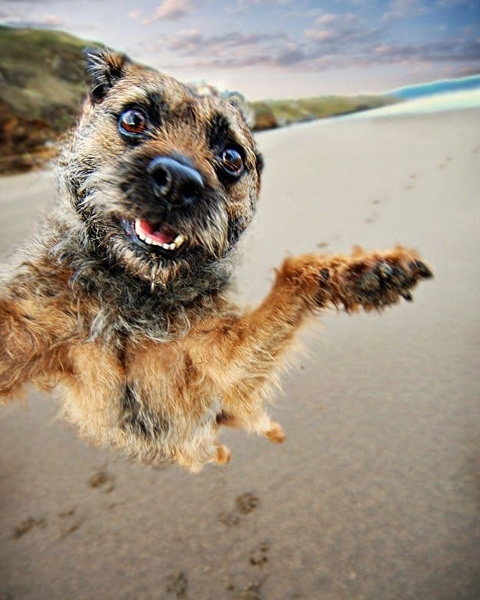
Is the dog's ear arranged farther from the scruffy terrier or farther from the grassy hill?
the grassy hill

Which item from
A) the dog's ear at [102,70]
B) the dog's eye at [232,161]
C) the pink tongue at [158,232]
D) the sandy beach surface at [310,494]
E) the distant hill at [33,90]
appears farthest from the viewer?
the distant hill at [33,90]

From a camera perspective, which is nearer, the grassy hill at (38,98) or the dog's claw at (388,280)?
the dog's claw at (388,280)

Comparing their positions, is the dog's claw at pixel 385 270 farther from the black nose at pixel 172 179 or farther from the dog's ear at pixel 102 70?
the dog's ear at pixel 102 70

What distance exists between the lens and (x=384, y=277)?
1552 millimetres

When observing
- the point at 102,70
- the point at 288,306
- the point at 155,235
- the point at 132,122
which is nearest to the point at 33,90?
the point at 102,70

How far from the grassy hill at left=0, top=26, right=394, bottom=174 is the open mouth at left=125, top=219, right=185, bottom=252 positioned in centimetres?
687

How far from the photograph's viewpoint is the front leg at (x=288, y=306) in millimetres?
1565

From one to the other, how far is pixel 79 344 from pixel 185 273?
0.51m

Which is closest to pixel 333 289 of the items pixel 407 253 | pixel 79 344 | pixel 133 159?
pixel 407 253

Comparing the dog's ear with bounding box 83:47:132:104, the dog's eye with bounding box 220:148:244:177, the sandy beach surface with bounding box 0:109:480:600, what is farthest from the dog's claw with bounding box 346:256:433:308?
the dog's ear with bounding box 83:47:132:104

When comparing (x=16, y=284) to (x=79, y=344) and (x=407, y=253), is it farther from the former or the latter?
(x=407, y=253)

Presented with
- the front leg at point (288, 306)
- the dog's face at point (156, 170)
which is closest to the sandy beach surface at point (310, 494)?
the front leg at point (288, 306)

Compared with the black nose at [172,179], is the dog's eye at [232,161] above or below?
below

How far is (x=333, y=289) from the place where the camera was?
1.63 metres
